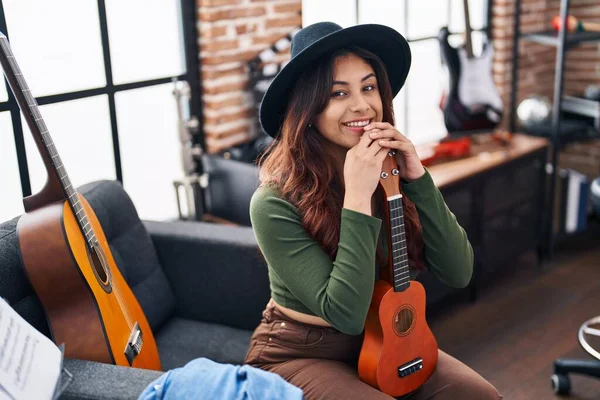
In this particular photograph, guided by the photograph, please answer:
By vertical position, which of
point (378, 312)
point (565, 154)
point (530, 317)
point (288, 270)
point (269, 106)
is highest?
point (269, 106)

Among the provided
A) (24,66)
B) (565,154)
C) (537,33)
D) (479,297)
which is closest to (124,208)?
(24,66)

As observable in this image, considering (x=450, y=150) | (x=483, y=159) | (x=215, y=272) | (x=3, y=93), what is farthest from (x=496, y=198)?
(x=3, y=93)

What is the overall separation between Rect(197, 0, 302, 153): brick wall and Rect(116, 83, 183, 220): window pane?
0.15 metres

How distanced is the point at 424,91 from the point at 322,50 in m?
2.31

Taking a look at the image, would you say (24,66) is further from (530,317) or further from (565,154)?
(565,154)

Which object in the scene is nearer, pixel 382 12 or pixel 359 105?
pixel 359 105

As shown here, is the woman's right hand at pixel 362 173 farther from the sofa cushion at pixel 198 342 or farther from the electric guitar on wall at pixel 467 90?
the electric guitar on wall at pixel 467 90

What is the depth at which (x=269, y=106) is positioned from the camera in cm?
168

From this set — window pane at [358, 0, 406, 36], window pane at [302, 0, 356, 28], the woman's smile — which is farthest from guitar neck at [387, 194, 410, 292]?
window pane at [358, 0, 406, 36]

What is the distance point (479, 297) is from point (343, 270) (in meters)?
2.03

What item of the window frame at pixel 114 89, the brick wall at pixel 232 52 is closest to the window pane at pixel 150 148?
the window frame at pixel 114 89

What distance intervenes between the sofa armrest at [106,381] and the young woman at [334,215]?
0.30 metres

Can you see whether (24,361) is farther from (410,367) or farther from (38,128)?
(410,367)

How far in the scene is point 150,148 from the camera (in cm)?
278
